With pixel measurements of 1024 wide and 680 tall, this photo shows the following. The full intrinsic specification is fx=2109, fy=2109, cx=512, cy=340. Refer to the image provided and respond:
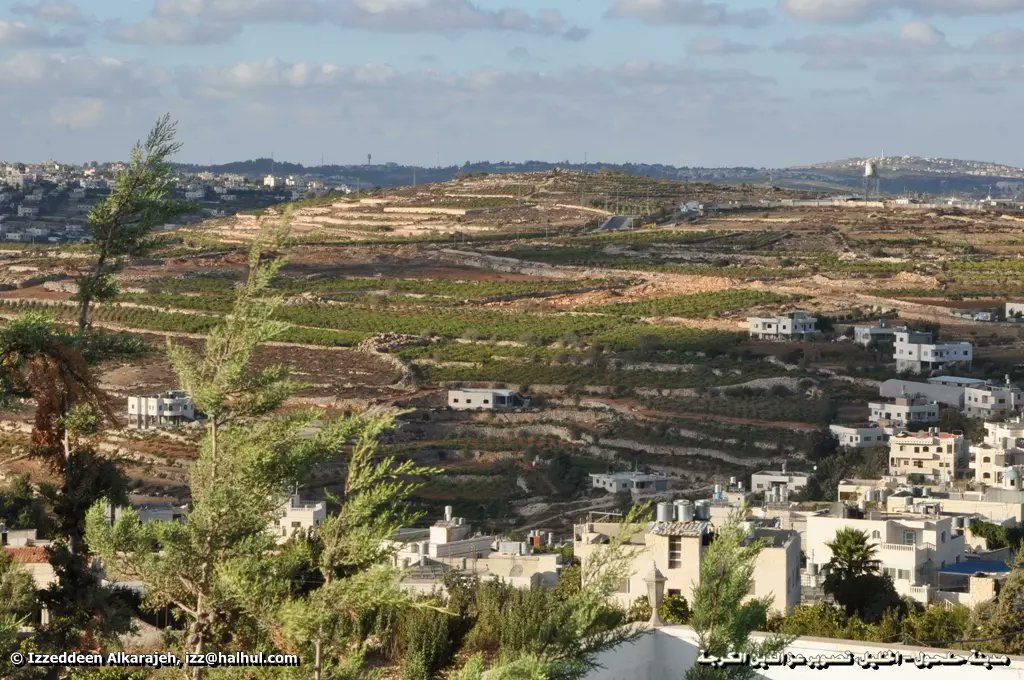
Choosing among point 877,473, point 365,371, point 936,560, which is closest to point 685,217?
point 365,371

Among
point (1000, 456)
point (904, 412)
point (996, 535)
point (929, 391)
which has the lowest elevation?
point (904, 412)

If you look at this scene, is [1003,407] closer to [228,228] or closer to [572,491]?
[572,491]

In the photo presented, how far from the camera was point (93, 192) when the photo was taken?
149m

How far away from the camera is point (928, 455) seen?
52.8 meters

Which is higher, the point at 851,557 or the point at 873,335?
the point at 851,557

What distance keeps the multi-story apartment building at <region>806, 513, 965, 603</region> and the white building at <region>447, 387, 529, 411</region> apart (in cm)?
2988

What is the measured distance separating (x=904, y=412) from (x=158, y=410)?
69.6ft

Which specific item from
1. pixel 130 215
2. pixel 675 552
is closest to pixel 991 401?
pixel 675 552

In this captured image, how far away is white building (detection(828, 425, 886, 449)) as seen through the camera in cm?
5666

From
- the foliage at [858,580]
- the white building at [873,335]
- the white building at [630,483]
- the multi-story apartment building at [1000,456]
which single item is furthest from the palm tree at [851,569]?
the white building at [873,335]

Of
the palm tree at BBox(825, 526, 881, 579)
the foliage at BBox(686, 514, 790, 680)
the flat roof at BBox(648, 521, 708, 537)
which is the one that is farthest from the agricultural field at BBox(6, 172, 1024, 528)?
the foliage at BBox(686, 514, 790, 680)

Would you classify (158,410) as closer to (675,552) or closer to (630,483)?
(630,483)

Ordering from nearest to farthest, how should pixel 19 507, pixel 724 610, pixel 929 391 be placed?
1. pixel 724 610
2. pixel 19 507
3. pixel 929 391

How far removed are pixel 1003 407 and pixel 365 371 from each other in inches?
852
